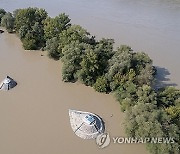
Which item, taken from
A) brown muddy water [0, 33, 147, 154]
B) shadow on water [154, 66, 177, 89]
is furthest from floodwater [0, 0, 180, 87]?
brown muddy water [0, 33, 147, 154]

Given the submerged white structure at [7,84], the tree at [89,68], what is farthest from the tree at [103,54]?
the submerged white structure at [7,84]

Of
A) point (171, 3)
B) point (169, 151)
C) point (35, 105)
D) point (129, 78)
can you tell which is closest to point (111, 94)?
point (129, 78)

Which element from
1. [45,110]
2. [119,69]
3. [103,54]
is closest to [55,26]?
[103,54]

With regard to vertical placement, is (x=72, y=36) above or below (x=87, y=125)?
above

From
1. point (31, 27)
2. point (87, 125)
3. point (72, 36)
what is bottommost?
point (87, 125)

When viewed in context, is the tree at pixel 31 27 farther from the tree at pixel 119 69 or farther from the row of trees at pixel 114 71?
the tree at pixel 119 69

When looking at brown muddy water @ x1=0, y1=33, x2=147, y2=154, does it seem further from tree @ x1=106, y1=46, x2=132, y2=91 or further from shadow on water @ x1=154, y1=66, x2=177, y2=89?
shadow on water @ x1=154, y1=66, x2=177, y2=89

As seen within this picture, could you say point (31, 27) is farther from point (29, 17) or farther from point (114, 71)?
point (114, 71)
